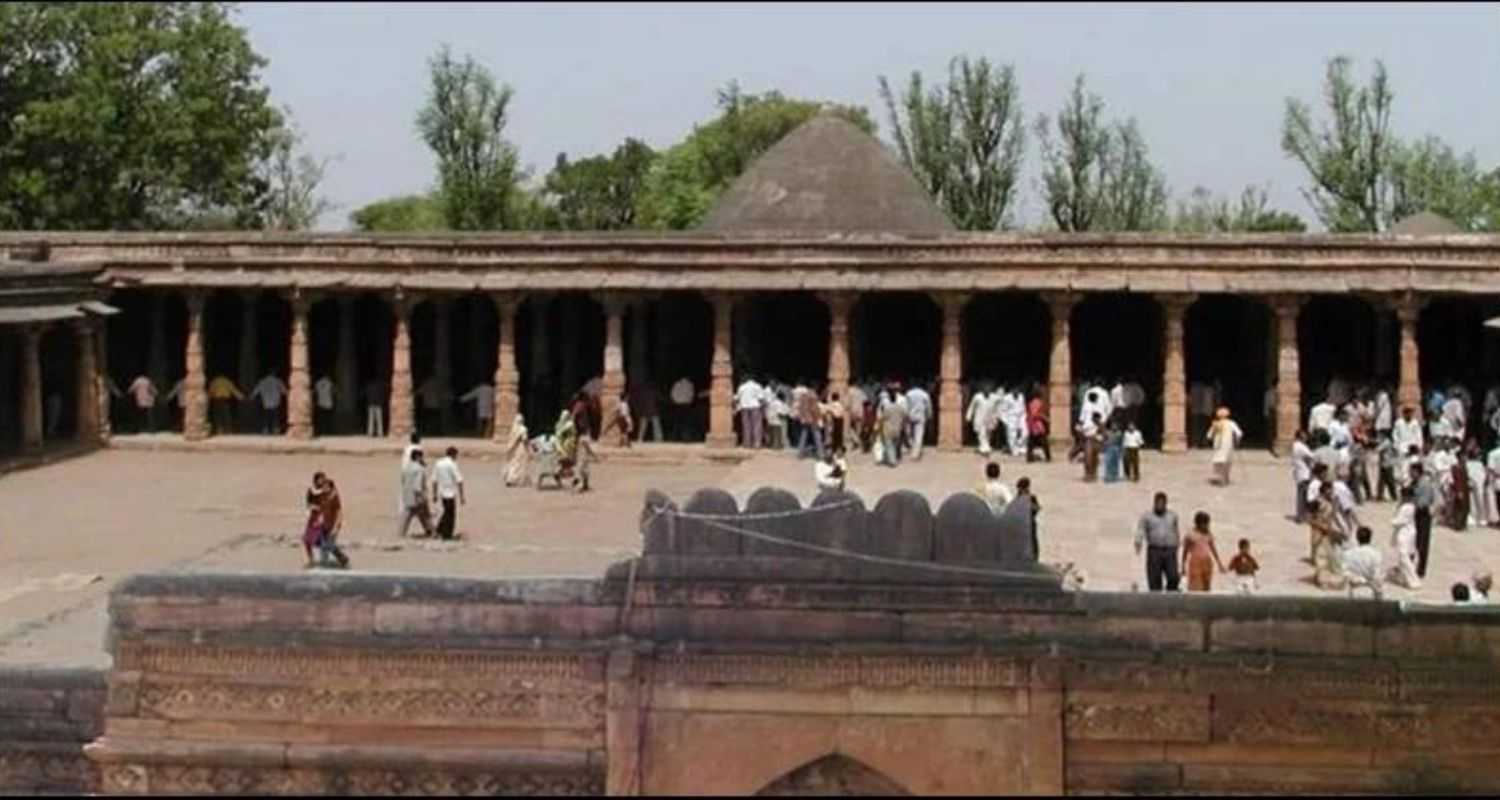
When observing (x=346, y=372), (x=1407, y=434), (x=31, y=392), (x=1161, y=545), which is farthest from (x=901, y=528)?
(x=346, y=372)

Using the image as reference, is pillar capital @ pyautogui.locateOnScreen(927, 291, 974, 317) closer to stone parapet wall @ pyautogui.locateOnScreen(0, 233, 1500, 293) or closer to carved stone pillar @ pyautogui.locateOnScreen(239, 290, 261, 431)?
stone parapet wall @ pyautogui.locateOnScreen(0, 233, 1500, 293)

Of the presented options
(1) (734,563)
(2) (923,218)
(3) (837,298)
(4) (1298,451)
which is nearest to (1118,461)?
(4) (1298,451)

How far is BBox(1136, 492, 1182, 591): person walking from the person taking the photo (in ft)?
47.6

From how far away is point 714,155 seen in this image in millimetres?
54188

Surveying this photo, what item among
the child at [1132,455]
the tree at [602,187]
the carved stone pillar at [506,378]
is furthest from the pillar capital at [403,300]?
the tree at [602,187]

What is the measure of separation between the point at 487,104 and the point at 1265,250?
24058mm

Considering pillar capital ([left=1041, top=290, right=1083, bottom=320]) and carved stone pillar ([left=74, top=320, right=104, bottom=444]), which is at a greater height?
pillar capital ([left=1041, top=290, right=1083, bottom=320])

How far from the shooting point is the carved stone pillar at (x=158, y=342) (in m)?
30.0

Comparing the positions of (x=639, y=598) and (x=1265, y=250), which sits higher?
(x=1265, y=250)

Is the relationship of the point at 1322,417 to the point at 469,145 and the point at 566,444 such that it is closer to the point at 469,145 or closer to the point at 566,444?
the point at 566,444

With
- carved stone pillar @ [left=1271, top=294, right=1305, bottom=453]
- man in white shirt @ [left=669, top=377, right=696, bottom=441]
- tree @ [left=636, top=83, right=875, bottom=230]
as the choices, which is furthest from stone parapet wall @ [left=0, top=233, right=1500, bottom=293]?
tree @ [left=636, top=83, right=875, bottom=230]

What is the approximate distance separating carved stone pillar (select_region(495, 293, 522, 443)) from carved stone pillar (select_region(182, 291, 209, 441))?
4.46m

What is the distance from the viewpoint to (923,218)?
33.2 m

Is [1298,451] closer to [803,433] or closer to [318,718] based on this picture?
[803,433]
